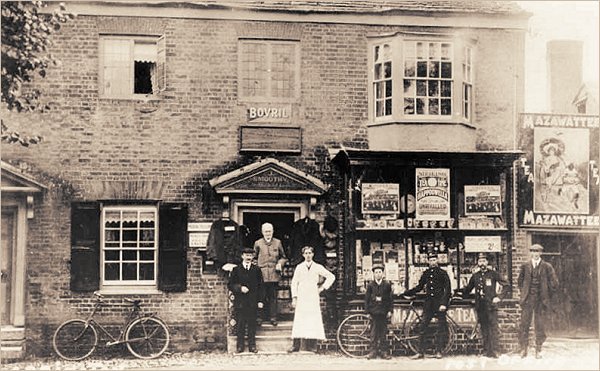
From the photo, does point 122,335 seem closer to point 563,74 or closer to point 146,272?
point 146,272

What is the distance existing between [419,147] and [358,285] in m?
2.35

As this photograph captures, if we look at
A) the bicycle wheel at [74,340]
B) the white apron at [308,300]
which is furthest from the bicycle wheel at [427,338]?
the bicycle wheel at [74,340]

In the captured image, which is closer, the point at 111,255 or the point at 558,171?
the point at 111,255

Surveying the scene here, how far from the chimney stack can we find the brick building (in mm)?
579

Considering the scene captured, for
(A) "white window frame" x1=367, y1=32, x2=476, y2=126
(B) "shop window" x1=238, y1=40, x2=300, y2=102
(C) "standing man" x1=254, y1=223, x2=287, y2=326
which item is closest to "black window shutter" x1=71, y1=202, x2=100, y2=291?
(C) "standing man" x1=254, y1=223, x2=287, y2=326

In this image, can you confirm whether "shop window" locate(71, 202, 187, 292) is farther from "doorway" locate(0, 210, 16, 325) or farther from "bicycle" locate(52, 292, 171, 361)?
"doorway" locate(0, 210, 16, 325)

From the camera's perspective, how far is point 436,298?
506 inches

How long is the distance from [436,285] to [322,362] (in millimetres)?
2183

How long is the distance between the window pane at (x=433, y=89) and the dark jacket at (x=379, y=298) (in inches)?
120

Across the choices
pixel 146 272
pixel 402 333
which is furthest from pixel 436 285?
pixel 146 272

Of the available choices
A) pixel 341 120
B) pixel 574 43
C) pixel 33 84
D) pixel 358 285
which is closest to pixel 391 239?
pixel 358 285

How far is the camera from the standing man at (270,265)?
12.8 metres

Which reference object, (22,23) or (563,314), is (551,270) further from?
(22,23)

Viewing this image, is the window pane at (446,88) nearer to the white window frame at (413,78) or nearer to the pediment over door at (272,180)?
the white window frame at (413,78)
